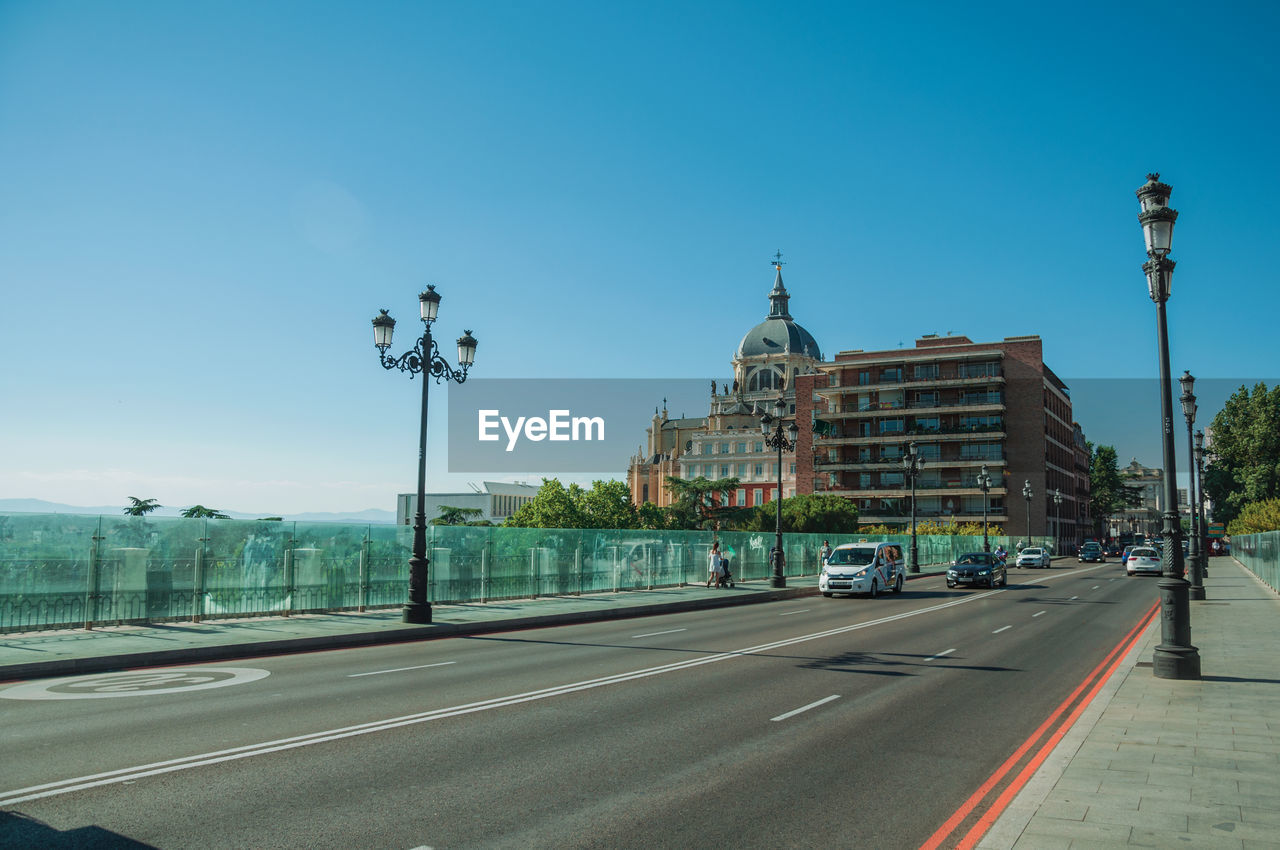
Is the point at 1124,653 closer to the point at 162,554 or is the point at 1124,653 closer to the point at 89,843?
the point at 89,843

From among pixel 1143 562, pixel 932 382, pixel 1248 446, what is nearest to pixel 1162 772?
pixel 1143 562

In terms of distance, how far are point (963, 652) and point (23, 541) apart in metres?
16.9

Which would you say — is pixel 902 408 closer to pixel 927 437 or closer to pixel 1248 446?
pixel 927 437

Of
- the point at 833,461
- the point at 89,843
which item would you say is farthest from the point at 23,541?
the point at 833,461

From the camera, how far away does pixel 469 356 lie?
66.8 ft

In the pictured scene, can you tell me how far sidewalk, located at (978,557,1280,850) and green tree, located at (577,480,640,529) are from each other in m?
103

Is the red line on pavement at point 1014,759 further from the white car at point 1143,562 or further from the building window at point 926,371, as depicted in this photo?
the building window at point 926,371

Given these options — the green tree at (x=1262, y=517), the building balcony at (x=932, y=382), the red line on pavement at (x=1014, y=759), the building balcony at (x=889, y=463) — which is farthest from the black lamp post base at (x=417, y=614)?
the building balcony at (x=932, y=382)

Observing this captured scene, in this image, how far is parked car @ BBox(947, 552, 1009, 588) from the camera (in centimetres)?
3638

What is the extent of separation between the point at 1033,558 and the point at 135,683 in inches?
2350

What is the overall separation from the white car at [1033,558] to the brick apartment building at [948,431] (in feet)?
86.6

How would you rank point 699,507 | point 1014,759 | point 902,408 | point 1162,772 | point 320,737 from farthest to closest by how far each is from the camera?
1. point 699,507
2. point 902,408
3. point 320,737
4. point 1014,759
5. point 1162,772

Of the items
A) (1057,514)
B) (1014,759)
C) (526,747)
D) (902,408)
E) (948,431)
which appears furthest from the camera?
(1057,514)

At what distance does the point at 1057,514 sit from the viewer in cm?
9688
